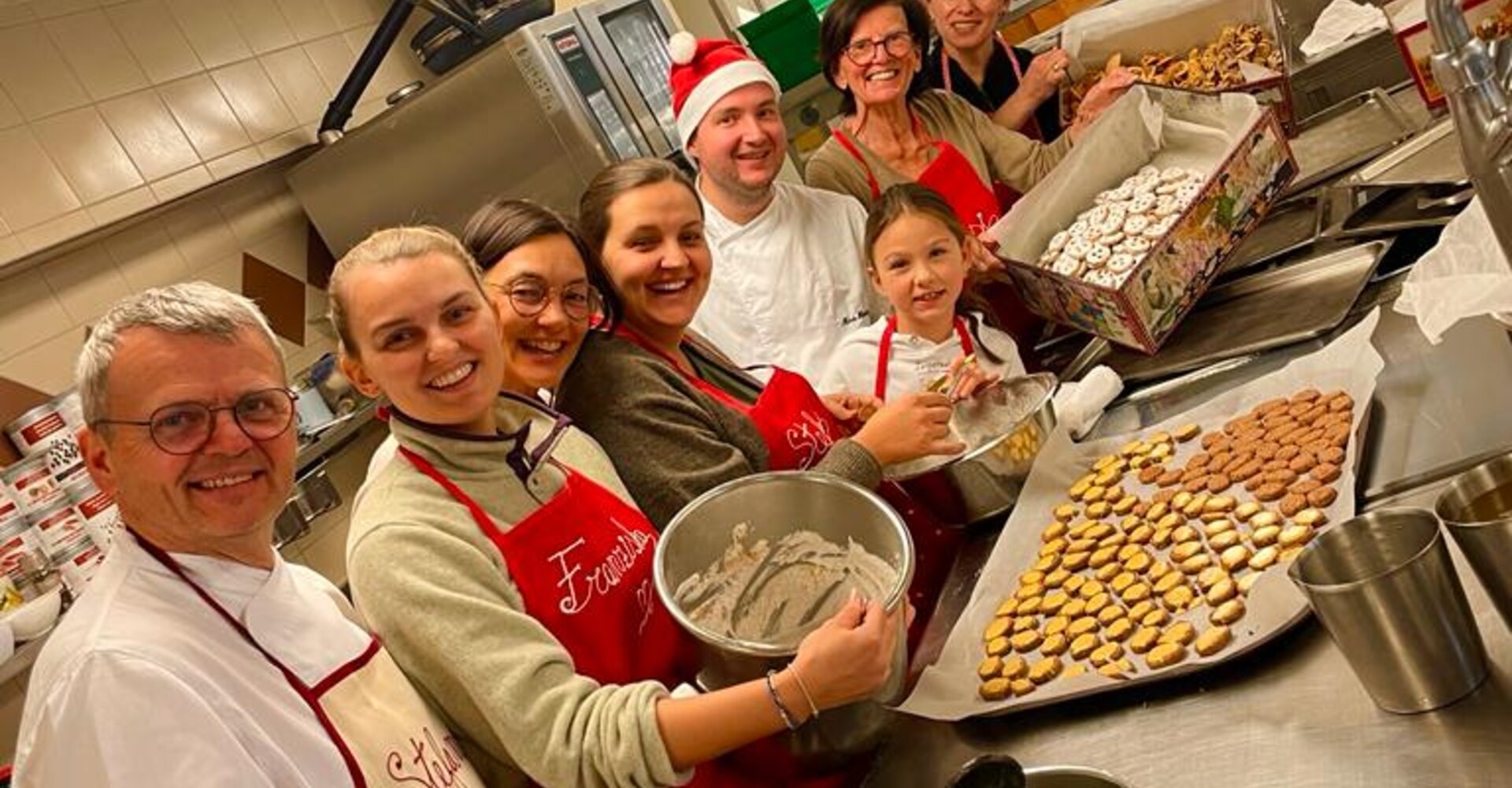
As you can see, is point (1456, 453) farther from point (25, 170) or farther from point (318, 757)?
point (25, 170)

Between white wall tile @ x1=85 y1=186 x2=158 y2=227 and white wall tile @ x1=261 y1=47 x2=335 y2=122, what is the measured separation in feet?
2.04

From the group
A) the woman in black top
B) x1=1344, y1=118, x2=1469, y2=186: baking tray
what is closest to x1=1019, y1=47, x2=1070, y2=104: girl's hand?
the woman in black top

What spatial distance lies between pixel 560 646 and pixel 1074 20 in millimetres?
2377

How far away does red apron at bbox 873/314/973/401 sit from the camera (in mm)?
1994

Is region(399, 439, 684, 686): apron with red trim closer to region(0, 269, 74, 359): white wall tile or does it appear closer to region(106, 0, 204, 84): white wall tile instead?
region(0, 269, 74, 359): white wall tile

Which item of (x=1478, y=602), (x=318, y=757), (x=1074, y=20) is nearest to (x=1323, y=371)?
(x=1478, y=602)

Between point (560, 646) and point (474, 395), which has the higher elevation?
point (474, 395)

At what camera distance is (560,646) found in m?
1.13

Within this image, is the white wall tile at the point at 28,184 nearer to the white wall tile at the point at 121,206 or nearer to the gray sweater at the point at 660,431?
the white wall tile at the point at 121,206

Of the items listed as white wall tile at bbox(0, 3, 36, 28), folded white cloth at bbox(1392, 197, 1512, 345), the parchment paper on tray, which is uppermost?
white wall tile at bbox(0, 3, 36, 28)

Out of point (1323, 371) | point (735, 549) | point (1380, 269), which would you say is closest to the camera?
point (735, 549)

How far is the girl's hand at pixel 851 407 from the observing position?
1877 millimetres

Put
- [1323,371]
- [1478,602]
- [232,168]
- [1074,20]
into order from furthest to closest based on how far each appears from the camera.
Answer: [232,168]
[1074,20]
[1323,371]
[1478,602]

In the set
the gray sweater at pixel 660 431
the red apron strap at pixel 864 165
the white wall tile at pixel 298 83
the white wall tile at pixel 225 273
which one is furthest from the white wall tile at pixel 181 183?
the gray sweater at pixel 660 431
